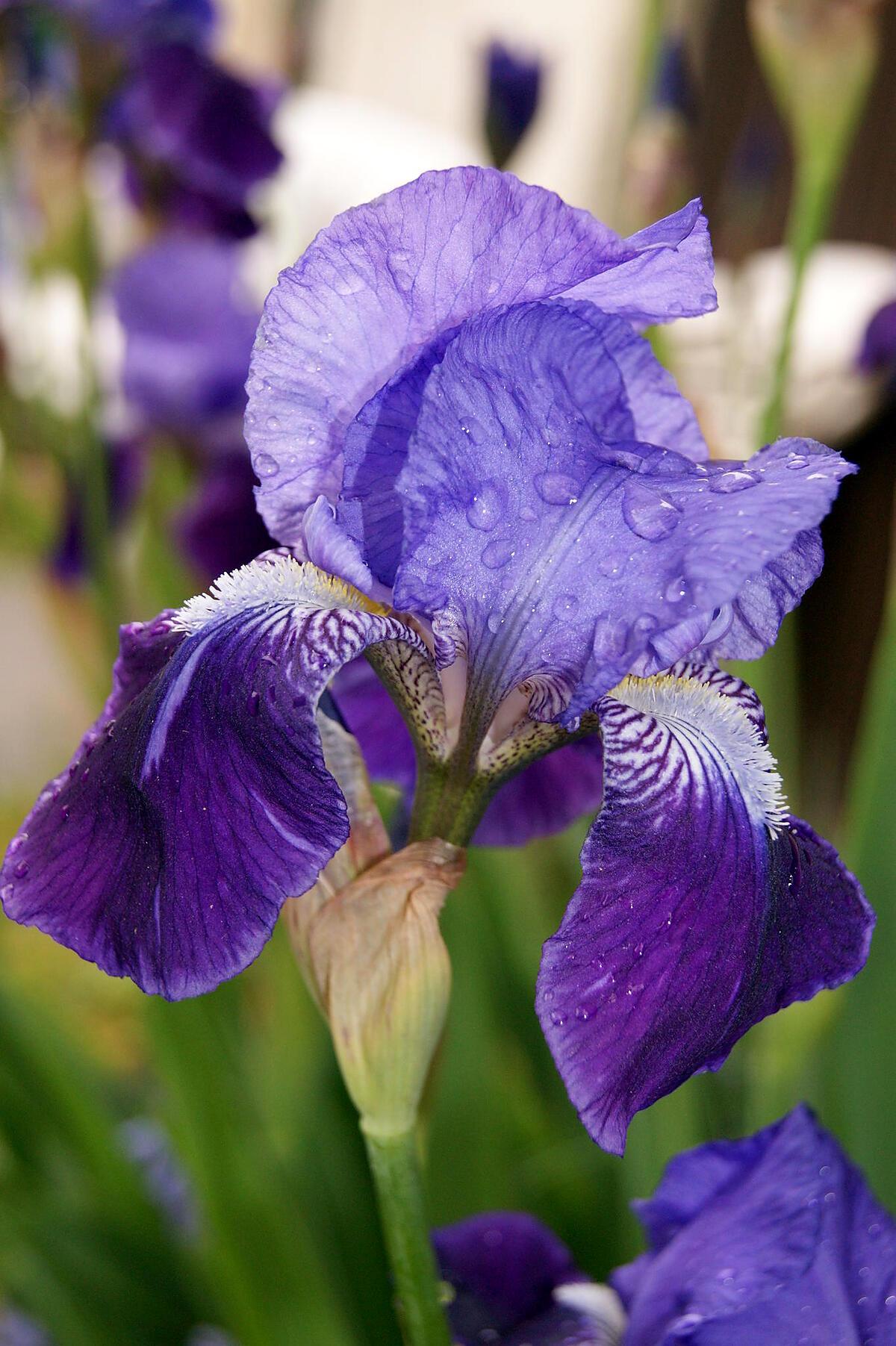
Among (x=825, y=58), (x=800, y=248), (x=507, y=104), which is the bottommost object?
(x=800, y=248)

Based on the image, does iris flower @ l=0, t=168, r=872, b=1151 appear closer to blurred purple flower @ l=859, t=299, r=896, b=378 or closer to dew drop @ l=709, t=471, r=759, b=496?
dew drop @ l=709, t=471, r=759, b=496

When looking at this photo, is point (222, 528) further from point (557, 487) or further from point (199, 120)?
point (557, 487)

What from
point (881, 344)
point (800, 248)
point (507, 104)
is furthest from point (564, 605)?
point (881, 344)

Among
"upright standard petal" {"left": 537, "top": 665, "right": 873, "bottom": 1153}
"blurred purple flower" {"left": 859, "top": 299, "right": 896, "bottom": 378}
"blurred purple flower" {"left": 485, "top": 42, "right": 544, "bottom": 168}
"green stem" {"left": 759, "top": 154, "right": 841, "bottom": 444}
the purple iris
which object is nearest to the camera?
"upright standard petal" {"left": 537, "top": 665, "right": 873, "bottom": 1153}

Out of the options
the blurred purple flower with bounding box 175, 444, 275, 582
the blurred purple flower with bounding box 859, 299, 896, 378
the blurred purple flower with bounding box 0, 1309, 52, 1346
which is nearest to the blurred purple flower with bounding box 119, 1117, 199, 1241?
the blurred purple flower with bounding box 0, 1309, 52, 1346

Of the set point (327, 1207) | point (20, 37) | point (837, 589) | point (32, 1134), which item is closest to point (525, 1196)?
point (327, 1207)

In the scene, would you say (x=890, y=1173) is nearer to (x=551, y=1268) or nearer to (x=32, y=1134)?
(x=551, y=1268)
